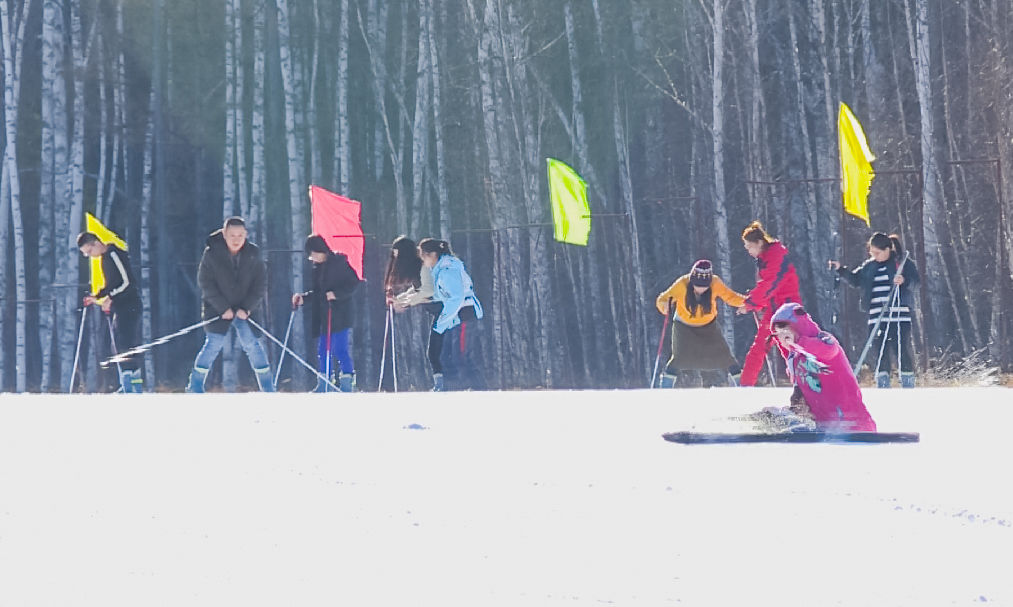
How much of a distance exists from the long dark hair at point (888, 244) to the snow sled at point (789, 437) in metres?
5.32

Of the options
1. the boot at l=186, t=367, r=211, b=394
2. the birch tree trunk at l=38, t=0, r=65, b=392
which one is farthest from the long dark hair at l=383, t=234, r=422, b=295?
the birch tree trunk at l=38, t=0, r=65, b=392

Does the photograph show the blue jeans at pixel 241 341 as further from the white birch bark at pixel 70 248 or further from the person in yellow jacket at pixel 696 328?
the white birch bark at pixel 70 248

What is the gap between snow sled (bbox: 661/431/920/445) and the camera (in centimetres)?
912

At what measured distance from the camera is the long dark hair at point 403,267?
51.7ft

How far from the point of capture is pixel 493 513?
6672mm

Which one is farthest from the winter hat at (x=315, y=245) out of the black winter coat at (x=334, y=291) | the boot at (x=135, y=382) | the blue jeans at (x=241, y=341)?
the boot at (x=135, y=382)

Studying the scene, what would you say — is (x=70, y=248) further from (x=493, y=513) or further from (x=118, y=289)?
(x=493, y=513)

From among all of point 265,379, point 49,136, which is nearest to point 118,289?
point 265,379

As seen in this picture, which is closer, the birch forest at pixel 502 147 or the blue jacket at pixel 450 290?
the blue jacket at pixel 450 290

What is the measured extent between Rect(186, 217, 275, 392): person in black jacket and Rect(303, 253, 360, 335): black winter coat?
0.96 meters

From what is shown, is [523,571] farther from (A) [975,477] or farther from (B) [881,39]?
(B) [881,39]

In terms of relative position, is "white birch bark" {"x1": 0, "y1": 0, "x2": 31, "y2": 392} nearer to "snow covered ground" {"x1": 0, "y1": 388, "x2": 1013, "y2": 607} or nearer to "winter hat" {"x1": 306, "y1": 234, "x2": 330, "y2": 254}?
"winter hat" {"x1": 306, "y1": 234, "x2": 330, "y2": 254}

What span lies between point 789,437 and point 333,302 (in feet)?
22.7

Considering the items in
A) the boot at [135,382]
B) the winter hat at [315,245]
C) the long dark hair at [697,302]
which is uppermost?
the winter hat at [315,245]
